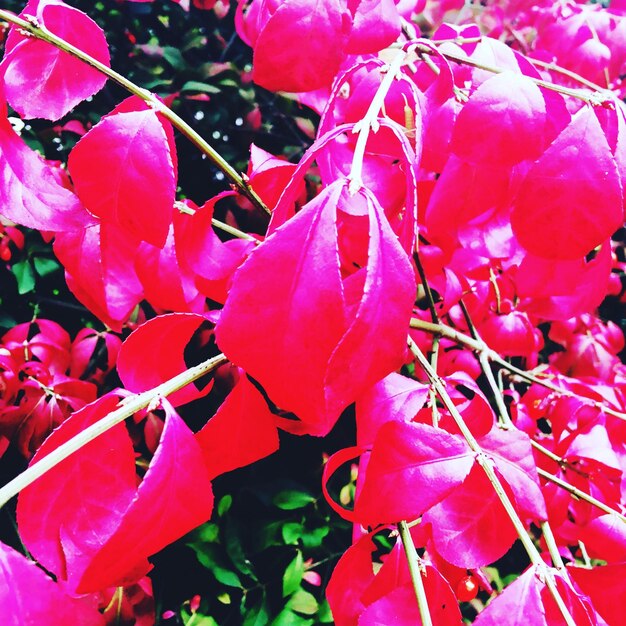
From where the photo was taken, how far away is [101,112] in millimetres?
955

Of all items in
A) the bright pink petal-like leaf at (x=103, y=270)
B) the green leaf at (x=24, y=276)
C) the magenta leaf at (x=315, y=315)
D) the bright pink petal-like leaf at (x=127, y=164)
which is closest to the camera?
the magenta leaf at (x=315, y=315)

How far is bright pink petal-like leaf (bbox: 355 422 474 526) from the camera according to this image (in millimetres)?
379

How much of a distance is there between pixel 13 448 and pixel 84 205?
0.46 meters

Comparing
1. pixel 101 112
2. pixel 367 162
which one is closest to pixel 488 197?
pixel 367 162

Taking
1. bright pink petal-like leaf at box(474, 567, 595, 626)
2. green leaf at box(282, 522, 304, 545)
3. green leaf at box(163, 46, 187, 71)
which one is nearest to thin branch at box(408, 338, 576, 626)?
bright pink petal-like leaf at box(474, 567, 595, 626)

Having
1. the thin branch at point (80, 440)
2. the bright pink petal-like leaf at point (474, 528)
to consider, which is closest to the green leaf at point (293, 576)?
the bright pink petal-like leaf at point (474, 528)

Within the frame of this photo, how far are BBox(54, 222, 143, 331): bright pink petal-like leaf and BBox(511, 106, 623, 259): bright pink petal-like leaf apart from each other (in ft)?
1.14

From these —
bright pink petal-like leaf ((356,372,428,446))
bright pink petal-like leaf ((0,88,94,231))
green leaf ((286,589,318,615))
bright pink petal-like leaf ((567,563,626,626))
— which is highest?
bright pink petal-like leaf ((0,88,94,231))

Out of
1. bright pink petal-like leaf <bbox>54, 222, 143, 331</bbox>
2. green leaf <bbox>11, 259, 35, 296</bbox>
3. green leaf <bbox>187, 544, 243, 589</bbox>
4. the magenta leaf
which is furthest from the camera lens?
green leaf <bbox>11, 259, 35, 296</bbox>

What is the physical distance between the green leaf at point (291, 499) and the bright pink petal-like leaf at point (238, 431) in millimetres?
317

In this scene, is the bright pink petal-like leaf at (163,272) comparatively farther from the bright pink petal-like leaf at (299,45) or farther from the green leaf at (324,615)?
the green leaf at (324,615)

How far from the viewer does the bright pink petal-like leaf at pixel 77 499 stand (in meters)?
0.36

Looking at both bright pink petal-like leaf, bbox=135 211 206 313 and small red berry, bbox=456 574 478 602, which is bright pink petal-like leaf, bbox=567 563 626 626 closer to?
small red berry, bbox=456 574 478 602

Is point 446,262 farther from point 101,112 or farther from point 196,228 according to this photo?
point 101,112
